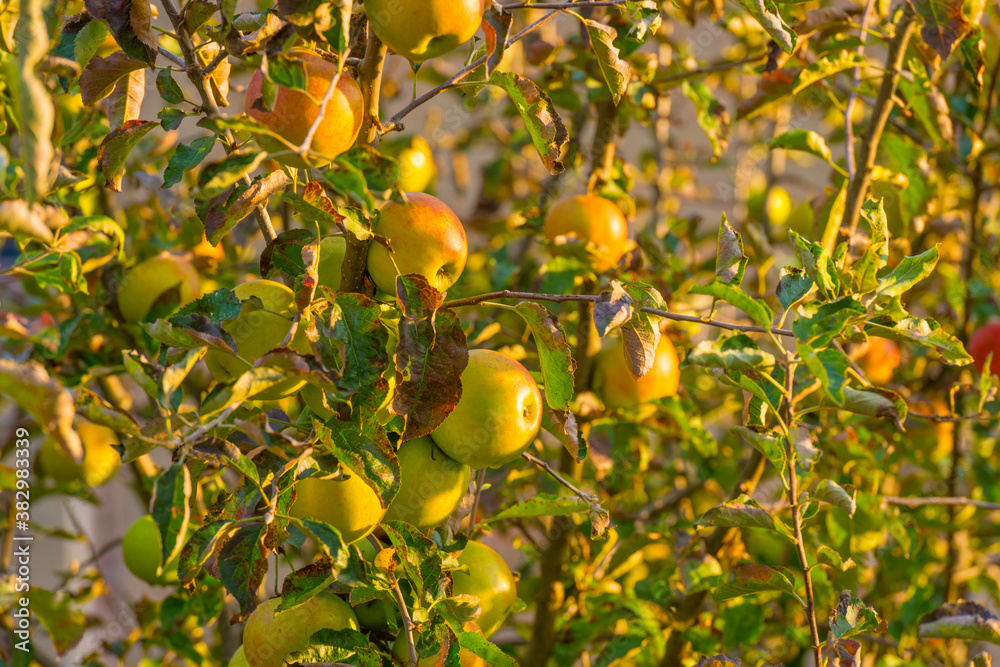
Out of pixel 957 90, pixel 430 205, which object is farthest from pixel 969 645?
pixel 430 205

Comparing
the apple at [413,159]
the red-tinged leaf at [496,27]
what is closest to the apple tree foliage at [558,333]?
the red-tinged leaf at [496,27]

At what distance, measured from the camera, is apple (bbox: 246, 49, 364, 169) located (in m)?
0.61

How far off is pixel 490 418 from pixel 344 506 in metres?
0.15

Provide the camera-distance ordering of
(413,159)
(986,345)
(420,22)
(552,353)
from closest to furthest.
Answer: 1. (420,22)
2. (552,353)
3. (986,345)
4. (413,159)

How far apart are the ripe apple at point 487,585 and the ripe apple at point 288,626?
4.4 inches

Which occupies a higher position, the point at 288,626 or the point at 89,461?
the point at 288,626

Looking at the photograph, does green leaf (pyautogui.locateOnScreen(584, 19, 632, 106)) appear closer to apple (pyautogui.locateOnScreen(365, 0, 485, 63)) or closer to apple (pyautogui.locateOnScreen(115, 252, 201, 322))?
apple (pyautogui.locateOnScreen(365, 0, 485, 63))

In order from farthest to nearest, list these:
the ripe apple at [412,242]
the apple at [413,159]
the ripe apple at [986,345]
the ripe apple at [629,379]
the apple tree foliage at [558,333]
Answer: the apple at [413,159] → the ripe apple at [986,345] → the ripe apple at [629,379] → the ripe apple at [412,242] → the apple tree foliage at [558,333]

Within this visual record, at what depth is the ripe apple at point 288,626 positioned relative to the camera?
0.69 m

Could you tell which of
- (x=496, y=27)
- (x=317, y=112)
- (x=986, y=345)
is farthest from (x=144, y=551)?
(x=986, y=345)

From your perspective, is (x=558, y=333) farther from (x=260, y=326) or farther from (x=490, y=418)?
(x=260, y=326)

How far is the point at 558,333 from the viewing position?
0.69 meters

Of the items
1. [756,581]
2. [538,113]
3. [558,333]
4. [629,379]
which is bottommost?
[629,379]

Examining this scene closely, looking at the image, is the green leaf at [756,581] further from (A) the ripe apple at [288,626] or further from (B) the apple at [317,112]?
(B) the apple at [317,112]
